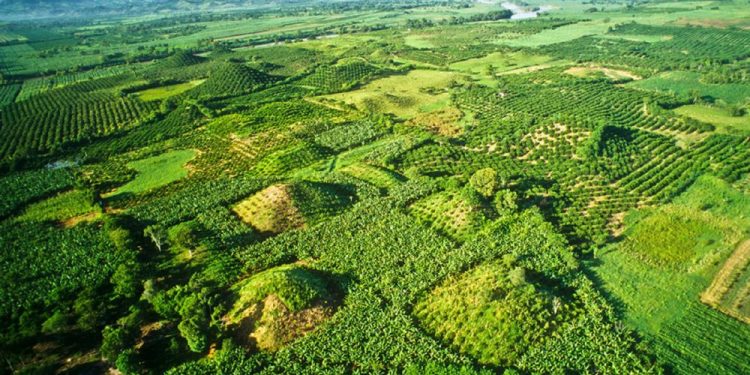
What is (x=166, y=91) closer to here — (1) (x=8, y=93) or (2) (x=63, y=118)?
(2) (x=63, y=118)

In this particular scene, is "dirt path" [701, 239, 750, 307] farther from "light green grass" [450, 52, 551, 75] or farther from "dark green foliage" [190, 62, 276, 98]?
"dark green foliage" [190, 62, 276, 98]

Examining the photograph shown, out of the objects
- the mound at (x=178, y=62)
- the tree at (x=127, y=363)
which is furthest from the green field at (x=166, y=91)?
the tree at (x=127, y=363)

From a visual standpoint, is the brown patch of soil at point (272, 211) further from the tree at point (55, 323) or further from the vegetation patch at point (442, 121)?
the vegetation patch at point (442, 121)

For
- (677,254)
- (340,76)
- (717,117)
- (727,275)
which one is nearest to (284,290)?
(677,254)

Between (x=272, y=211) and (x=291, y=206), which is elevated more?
(x=291, y=206)

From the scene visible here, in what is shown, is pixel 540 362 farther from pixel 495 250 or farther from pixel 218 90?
pixel 218 90

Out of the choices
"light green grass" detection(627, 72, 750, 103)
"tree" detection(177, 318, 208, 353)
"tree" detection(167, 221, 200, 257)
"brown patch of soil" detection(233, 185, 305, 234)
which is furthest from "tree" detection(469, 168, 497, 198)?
"light green grass" detection(627, 72, 750, 103)
